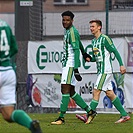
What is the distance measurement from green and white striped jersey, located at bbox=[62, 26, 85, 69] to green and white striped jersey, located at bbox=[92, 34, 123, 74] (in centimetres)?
44

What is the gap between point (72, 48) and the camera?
13039 mm

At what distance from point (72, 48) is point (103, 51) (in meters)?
0.63

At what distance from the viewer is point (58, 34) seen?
18.6 m

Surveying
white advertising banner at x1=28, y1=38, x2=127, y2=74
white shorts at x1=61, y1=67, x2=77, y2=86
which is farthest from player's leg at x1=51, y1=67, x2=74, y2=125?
white advertising banner at x1=28, y1=38, x2=127, y2=74

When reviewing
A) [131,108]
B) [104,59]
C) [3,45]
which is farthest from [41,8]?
[3,45]

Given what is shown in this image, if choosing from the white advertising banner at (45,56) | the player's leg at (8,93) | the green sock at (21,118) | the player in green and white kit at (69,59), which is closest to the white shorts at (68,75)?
the player in green and white kit at (69,59)

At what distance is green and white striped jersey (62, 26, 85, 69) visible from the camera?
13.0 meters

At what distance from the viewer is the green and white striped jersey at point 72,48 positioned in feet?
42.5

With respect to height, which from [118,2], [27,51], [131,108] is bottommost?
[131,108]

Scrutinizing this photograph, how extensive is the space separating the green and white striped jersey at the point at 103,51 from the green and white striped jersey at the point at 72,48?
1.46ft

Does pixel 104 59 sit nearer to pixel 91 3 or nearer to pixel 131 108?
pixel 131 108

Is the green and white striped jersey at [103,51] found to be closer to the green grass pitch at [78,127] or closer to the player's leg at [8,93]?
the green grass pitch at [78,127]

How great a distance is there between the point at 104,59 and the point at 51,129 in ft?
6.92

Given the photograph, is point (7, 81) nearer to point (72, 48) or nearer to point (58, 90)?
point (72, 48)
